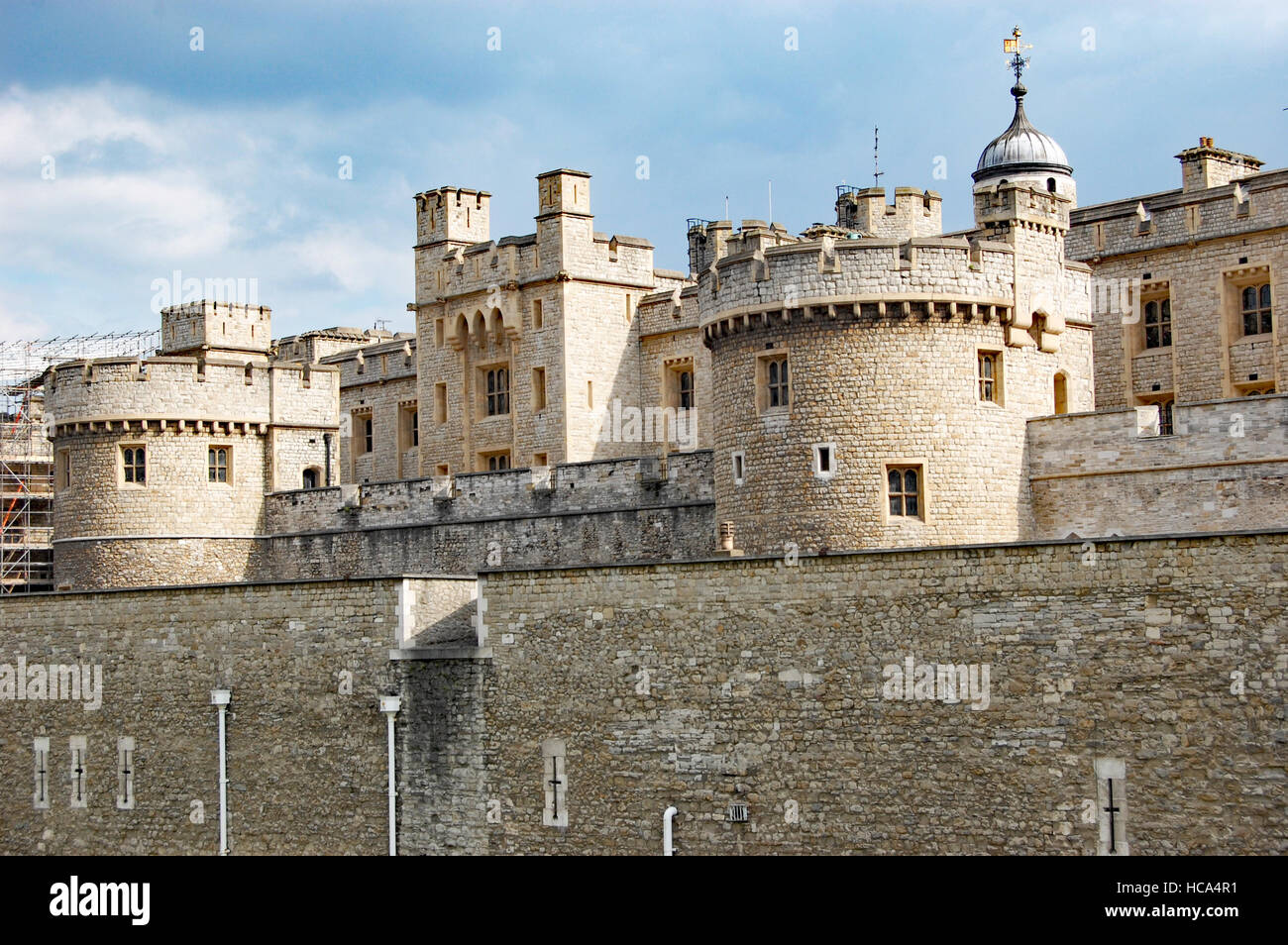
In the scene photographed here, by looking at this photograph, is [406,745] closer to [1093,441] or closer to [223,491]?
[1093,441]

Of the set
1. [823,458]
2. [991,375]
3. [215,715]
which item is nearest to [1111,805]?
[823,458]

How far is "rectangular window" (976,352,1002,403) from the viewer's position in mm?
29797

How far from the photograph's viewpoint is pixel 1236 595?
2088 cm

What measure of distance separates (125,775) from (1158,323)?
21686mm

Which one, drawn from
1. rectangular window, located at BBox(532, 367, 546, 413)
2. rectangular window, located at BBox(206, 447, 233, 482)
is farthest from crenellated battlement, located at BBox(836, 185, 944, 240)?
rectangular window, located at BBox(206, 447, 233, 482)

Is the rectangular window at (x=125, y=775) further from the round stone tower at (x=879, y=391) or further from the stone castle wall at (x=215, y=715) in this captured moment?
the round stone tower at (x=879, y=391)

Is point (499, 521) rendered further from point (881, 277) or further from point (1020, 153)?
point (1020, 153)

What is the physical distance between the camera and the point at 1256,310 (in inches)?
1511

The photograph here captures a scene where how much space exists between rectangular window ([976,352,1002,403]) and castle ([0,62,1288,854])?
6 cm

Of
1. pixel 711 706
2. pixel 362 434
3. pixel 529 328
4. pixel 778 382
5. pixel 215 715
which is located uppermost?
pixel 529 328

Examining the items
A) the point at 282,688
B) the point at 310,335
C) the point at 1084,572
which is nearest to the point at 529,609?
the point at 282,688

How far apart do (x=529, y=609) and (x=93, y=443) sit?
1719cm

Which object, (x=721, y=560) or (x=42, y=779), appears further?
(x=42, y=779)

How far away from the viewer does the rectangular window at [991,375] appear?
1173 inches
